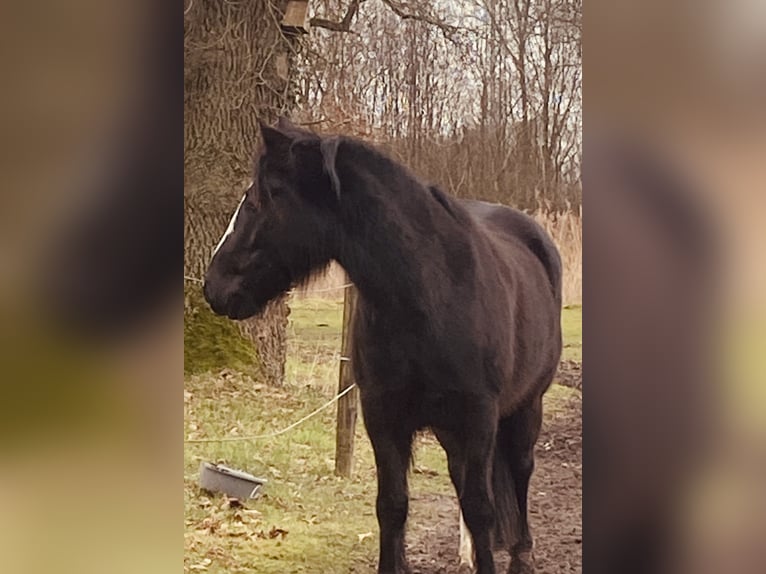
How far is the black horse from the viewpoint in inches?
65.0

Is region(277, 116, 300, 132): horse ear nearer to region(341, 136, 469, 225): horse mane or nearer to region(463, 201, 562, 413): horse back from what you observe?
region(341, 136, 469, 225): horse mane

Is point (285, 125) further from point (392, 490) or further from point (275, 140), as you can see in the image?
point (392, 490)

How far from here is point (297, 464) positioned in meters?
1.68

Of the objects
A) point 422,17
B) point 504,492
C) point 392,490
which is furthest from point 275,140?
point 504,492

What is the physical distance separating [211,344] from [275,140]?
1.58 feet

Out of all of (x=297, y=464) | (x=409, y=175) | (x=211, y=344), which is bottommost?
(x=297, y=464)

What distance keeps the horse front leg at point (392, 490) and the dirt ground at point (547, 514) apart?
0.08 ft

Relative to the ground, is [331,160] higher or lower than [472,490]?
higher

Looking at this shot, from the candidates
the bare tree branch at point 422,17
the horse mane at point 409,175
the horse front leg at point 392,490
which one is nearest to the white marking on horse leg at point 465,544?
the horse front leg at point 392,490

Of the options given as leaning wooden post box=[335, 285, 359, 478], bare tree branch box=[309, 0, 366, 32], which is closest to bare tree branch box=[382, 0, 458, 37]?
bare tree branch box=[309, 0, 366, 32]
